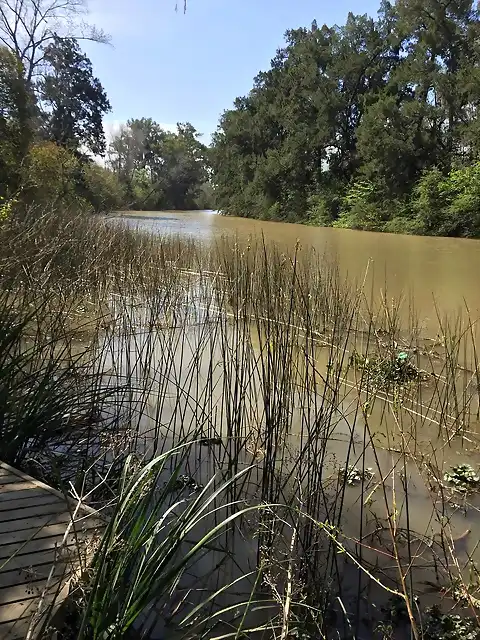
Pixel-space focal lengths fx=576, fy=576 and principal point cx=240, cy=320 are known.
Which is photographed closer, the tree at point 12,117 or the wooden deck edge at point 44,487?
the wooden deck edge at point 44,487

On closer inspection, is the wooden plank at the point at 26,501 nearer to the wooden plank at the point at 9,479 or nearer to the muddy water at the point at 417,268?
the wooden plank at the point at 9,479

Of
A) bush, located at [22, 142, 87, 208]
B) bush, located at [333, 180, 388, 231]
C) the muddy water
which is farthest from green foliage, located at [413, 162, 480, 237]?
bush, located at [22, 142, 87, 208]

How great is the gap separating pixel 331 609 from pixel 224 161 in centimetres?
3460

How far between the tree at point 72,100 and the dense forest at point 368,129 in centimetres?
A: 885

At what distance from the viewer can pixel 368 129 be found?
870 inches

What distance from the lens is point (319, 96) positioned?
2597cm

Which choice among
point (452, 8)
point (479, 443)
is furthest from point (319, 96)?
point (479, 443)

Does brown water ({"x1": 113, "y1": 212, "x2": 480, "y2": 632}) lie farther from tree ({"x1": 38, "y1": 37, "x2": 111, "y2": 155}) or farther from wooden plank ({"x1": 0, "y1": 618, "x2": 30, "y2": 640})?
tree ({"x1": 38, "y1": 37, "x2": 111, "y2": 155})

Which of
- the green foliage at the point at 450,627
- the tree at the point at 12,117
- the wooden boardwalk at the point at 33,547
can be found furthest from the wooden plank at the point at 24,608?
the tree at the point at 12,117

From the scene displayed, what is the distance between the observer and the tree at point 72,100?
22250 millimetres

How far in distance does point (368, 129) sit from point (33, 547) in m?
22.7

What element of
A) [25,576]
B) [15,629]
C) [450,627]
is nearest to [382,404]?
[450,627]

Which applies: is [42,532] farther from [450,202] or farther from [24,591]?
[450,202]

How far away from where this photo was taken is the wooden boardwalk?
51.1 inches
